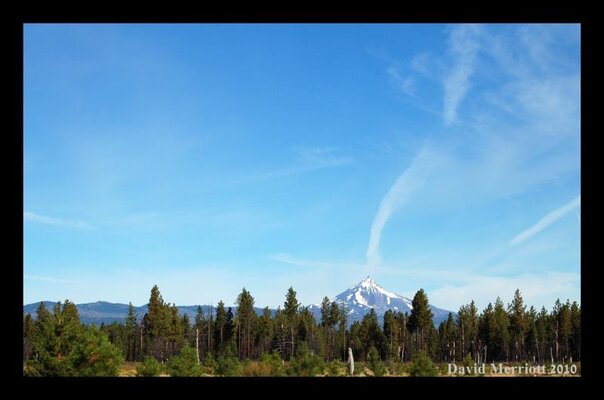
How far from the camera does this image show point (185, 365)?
17.1m

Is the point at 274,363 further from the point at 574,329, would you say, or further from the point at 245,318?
the point at 574,329

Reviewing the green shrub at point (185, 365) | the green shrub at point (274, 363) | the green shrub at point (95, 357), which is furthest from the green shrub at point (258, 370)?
the green shrub at point (95, 357)

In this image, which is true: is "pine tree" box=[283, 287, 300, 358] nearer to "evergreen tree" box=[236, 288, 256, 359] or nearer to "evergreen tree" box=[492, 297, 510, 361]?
"evergreen tree" box=[236, 288, 256, 359]

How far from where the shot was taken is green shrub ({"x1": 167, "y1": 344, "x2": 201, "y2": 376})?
56.0 ft

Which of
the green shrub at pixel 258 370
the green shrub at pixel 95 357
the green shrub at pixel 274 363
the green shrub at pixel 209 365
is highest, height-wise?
the green shrub at pixel 95 357

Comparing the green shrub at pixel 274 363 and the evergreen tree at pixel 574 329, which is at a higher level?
the green shrub at pixel 274 363

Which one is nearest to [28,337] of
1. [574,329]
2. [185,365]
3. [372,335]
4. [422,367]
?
[372,335]

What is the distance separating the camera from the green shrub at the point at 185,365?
17.1m

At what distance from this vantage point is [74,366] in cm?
1638

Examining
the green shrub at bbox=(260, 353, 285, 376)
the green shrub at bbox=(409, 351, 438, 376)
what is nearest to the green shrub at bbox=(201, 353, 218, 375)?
the green shrub at bbox=(260, 353, 285, 376)

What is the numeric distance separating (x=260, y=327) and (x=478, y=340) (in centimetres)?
1499

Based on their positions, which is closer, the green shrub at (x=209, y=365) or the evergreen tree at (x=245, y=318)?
the green shrub at (x=209, y=365)

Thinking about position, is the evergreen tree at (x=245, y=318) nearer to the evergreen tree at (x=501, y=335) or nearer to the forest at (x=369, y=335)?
the forest at (x=369, y=335)
